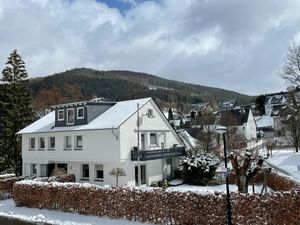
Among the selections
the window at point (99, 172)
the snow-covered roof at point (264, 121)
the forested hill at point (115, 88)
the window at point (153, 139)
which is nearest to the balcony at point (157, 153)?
Answer: the window at point (153, 139)

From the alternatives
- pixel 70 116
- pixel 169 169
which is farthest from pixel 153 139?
pixel 70 116

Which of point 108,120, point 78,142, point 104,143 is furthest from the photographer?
point 78,142

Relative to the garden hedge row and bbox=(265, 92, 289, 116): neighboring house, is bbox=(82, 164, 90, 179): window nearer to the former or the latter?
the garden hedge row

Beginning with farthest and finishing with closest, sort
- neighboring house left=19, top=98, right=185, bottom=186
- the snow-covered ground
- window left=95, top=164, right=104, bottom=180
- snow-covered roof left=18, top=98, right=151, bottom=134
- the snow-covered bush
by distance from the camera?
the snow-covered ground, the snow-covered bush, window left=95, top=164, right=104, bottom=180, snow-covered roof left=18, top=98, right=151, bottom=134, neighboring house left=19, top=98, right=185, bottom=186

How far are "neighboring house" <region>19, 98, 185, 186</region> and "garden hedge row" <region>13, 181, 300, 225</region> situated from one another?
27.9ft

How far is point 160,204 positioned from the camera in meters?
16.2

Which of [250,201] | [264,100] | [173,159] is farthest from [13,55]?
[264,100]

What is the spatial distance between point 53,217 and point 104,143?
36.6ft

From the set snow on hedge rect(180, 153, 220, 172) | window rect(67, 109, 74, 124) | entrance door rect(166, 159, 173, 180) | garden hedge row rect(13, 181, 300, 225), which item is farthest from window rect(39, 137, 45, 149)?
snow on hedge rect(180, 153, 220, 172)

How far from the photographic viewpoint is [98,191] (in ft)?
60.0

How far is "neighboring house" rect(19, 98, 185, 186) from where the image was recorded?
95.3 feet

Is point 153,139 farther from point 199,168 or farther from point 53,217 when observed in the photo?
point 53,217

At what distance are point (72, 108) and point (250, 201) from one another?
881 inches

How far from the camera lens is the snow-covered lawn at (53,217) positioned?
55.6ft
